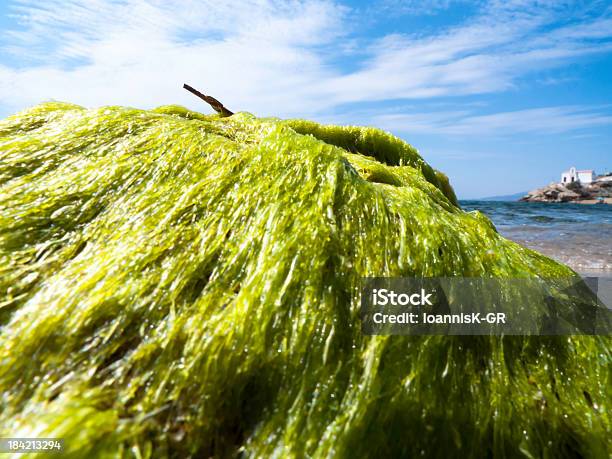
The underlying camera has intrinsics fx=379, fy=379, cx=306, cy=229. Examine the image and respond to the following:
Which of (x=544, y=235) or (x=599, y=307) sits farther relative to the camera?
(x=544, y=235)

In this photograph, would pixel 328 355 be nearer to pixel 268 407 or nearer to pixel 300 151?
pixel 268 407

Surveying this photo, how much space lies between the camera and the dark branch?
4.81 meters

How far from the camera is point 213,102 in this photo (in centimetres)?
495

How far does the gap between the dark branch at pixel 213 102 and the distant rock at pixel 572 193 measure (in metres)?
64.5

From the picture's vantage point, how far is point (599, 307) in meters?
1.94

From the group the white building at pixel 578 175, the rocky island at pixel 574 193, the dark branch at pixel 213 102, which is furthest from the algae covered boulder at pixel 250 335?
the white building at pixel 578 175

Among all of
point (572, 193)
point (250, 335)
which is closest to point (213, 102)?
point (250, 335)

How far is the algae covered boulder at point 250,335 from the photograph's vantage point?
1.32m

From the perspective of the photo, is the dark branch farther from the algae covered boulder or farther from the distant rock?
the distant rock

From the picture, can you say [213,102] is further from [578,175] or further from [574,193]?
[578,175]

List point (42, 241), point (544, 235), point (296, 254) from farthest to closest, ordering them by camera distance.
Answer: point (544, 235) < point (42, 241) < point (296, 254)

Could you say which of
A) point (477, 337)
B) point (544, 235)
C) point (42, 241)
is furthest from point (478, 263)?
point (544, 235)

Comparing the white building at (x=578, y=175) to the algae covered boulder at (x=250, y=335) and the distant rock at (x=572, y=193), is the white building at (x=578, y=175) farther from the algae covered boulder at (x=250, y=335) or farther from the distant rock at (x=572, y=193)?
the algae covered boulder at (x=250, y=335)

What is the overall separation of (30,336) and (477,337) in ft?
5.93
